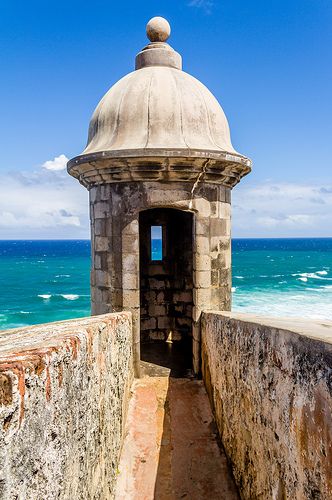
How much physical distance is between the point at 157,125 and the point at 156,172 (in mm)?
631

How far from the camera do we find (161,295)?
26.5 feet

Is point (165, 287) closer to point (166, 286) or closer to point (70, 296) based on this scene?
point (166, 286)

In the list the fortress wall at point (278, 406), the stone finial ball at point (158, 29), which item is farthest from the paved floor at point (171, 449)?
the stone finial ball at point (158, 29)

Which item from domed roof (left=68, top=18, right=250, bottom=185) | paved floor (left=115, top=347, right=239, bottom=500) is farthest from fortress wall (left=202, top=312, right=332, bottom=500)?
domed roof (left=68, top=18, right=250, bottom=185)

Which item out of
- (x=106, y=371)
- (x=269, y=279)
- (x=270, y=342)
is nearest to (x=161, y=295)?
(x=106, y=371)

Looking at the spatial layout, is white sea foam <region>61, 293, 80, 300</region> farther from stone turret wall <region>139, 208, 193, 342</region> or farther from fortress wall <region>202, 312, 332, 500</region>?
fortress wall <region>202, 312, 332, 500</region>

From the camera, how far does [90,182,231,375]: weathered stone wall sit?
5363 millimetres

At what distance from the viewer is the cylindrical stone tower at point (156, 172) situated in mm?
5191

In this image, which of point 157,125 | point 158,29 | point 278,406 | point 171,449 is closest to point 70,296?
point 158,29

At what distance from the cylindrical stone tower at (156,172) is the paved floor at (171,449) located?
0.64 metres

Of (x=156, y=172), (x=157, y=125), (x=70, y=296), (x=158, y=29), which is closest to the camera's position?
(x=156, y=172)

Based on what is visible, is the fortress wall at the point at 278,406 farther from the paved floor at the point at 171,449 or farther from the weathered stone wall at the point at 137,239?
the weathered stone wall at the point at 137,239

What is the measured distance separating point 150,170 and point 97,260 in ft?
4.72

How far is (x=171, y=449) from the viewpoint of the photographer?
4.12 meters
